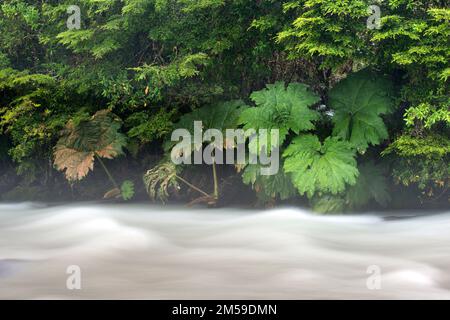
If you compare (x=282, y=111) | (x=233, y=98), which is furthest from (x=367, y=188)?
(x=233, y=98)

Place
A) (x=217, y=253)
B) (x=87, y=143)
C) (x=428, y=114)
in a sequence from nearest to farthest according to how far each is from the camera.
A: 1. (x=217, y=253)
2. (x=428, y=114)
3. (x=87, y=143)

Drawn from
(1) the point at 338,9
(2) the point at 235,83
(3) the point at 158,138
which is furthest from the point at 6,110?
(1) the point at 338,9

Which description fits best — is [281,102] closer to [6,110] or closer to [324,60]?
[324,60]

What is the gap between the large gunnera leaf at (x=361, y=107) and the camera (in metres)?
9.88

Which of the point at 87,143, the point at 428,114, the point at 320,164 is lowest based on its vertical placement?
the point at 320,164

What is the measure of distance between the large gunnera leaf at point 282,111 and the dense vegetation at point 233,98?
0.01 meters

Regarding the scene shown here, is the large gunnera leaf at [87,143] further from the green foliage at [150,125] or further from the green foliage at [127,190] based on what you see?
the green foliage at [127,190]

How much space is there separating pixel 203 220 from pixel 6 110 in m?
3.36

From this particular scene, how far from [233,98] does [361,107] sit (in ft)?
5.74

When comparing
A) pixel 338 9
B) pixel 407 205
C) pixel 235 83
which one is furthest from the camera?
pixel 235 83

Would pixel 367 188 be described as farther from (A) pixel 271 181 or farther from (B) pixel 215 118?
→ (B) pixel 215 118

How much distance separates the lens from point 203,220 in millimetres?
9844

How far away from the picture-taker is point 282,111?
9.95 m

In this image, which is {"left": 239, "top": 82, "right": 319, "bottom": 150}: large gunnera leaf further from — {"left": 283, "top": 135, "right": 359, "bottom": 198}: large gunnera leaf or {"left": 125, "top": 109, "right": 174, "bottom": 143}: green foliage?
{"left": 125, "top": 109, "right": 174, "bottom": 143}: green foliage
